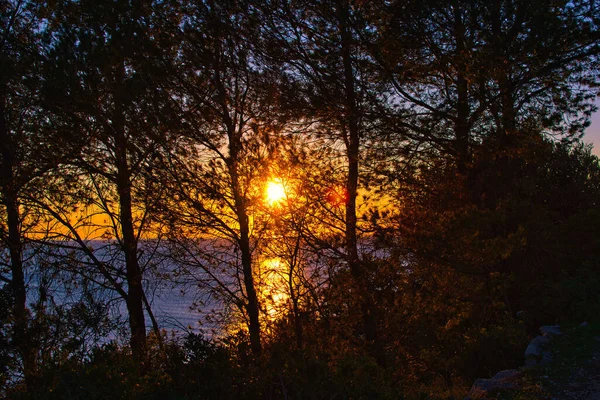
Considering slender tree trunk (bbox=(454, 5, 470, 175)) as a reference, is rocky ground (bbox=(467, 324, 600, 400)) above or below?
below

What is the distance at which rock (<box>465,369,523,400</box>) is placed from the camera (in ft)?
18.3

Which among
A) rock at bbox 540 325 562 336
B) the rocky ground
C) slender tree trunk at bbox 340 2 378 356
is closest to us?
the rocky ground

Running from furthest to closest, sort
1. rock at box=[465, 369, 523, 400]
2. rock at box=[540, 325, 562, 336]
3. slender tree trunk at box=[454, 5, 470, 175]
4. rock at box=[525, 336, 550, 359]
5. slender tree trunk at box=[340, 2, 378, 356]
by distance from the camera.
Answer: slender tree trunk at box=[340, 2, 378, 356]
slender tree trunk at box=[454, 5, 470, 175]
rock at box=[540, 325, 562, 336]
rock at box=[525, 336, 550, 359]
rock at box=[465, 369, 523, 400]

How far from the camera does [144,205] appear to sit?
32.0 ft

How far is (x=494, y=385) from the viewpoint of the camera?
5.86 meters

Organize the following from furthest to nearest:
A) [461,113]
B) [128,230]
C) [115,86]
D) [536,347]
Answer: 1. [128,230]
2. [461,113]
3. [115,86]
4. [536,347]

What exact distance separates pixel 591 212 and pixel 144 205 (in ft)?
38.2

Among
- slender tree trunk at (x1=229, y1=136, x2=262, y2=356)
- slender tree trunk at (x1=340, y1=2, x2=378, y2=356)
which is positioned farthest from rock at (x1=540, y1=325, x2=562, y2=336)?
slender tree trunk at (x1=229, y1=136, x2=262, y2=356)

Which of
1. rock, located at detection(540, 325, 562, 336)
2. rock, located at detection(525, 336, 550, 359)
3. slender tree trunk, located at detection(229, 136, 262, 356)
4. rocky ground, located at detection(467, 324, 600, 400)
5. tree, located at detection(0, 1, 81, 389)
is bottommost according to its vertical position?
rocky ground, located at detection(467, 324, 600, 400)

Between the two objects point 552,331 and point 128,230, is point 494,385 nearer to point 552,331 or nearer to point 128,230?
point 552,331

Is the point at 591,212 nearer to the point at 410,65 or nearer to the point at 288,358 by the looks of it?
the point at 410,65

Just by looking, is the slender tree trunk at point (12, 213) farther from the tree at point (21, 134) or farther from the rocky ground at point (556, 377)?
the rocky ground at point (556, 377)

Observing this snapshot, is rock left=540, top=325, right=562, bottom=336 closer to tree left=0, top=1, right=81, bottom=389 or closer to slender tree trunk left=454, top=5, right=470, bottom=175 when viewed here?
slender tree trunk left=454, top=5, right=470, bottom=175

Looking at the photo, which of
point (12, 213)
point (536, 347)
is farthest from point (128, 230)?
point (536, 347)
